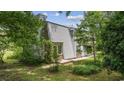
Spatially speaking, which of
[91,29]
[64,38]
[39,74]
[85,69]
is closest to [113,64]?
[85,69]

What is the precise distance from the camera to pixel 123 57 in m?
5.35

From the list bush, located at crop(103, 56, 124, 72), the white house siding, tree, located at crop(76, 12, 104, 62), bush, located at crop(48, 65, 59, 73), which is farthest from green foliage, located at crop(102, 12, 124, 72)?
bush, located at crop(48, 65, 59, 73)

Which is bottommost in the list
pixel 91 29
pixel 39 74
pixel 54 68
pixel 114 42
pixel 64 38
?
pixel 39 74

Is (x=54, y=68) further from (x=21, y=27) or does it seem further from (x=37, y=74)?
(x=21, y=27)

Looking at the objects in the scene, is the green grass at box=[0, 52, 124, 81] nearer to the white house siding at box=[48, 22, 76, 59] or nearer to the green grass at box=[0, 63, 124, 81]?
the green grass at box=[0, 63, 124, 81]

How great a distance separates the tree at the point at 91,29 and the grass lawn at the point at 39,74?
0.46 meters

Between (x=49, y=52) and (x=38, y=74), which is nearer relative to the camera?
(x=38, y=74)

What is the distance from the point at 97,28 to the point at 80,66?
2.55 feet

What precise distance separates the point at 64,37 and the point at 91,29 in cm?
54

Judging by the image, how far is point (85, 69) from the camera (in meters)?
5.55

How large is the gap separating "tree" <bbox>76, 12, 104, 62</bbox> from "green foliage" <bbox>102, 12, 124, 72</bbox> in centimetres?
15
